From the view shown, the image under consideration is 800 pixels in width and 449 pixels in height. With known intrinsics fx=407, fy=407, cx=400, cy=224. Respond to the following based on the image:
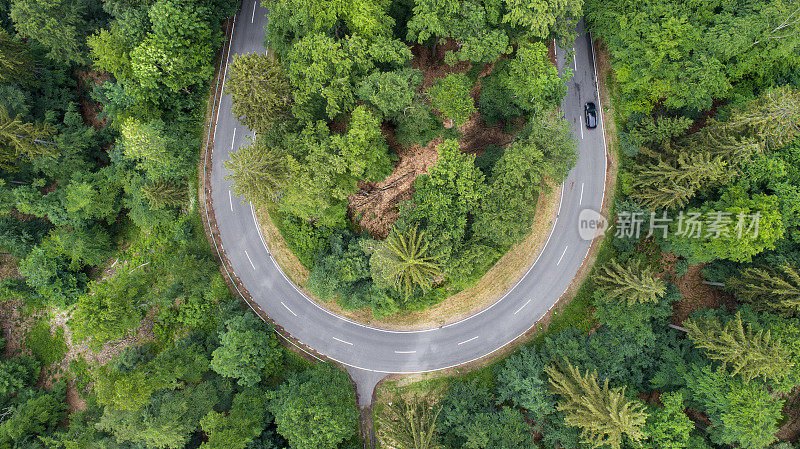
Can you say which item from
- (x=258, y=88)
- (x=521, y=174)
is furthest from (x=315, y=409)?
(x=258, y=88)

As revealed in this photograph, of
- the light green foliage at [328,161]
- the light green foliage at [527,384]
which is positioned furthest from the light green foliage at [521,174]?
the light green foliage at [527,384]

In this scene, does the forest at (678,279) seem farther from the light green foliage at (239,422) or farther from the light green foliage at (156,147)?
the light green foliage at (156,147)

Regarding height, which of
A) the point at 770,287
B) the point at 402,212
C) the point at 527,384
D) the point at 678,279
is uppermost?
the point at 770,287

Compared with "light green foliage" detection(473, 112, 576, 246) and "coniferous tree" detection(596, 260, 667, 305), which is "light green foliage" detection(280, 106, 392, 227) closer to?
"light green foliage" detection(473, 112, 576, 246)

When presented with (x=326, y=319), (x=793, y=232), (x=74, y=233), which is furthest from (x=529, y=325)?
(x=74, y=233)

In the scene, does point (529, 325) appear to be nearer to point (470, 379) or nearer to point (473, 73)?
point (470, 379)

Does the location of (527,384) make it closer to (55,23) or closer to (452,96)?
(452,96)

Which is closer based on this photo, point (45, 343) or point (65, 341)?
point (65, 341)
